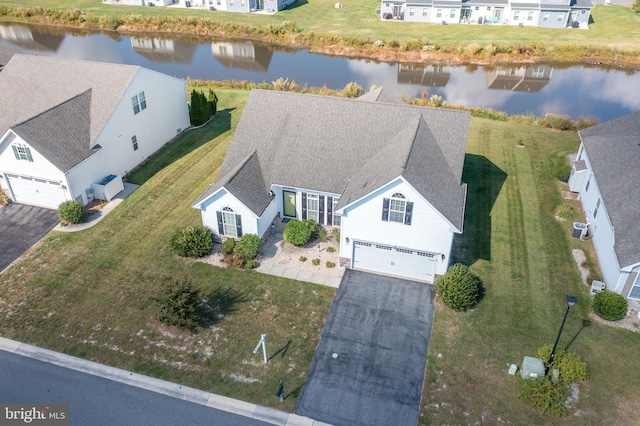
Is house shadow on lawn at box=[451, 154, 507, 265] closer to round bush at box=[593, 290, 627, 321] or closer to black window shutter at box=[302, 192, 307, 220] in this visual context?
round bush at box=[593, 290, 627, 321]

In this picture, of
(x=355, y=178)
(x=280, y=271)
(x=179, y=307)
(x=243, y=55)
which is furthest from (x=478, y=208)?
(x=243, y=55)

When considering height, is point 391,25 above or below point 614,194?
below

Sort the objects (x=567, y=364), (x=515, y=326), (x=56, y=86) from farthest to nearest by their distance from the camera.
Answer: (x=56, y=86)
(x=515, y=326)
(x=567, y=364)

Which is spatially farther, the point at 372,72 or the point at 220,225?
the point at 372,72

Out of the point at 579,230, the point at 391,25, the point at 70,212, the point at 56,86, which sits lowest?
the point at 579,230

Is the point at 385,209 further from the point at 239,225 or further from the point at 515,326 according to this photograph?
the point at 239,225

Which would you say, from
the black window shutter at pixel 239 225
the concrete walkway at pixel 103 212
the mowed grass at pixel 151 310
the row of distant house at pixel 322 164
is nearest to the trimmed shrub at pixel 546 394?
the row of distant house at pixel 322 164
